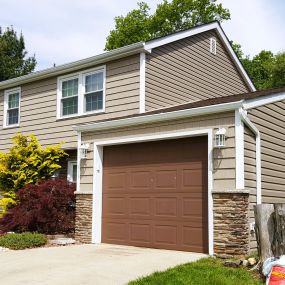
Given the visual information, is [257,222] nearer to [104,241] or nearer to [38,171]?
[104,241]

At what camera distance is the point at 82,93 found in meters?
15.1

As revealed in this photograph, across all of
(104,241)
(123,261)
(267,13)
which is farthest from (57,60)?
(123,261)

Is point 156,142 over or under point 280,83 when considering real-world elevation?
under

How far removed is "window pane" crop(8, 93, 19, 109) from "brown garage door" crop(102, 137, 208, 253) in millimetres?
7384

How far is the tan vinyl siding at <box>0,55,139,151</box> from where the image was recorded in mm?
13875

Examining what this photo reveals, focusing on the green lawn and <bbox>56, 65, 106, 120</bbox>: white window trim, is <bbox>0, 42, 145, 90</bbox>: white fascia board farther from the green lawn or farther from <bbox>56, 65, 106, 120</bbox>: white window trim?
the green lawn

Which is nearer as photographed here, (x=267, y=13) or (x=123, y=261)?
(x=123, y=261)

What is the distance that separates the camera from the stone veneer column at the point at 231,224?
348 inches

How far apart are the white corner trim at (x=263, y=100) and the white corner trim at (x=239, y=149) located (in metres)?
0.40

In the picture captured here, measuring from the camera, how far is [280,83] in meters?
29.9

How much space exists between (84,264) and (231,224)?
2952 mm

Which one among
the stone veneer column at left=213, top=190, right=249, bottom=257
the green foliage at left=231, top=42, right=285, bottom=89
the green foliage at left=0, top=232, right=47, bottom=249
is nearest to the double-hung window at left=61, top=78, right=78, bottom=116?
the green foliage at left=0, top=232, right=47, bottom=249

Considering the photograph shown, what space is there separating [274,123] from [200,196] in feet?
9.16

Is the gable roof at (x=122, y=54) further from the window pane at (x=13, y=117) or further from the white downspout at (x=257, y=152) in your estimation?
A: the white downspout at (x=257, y=152)
